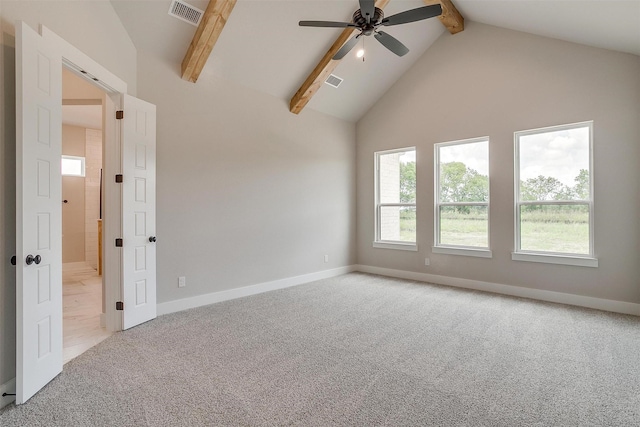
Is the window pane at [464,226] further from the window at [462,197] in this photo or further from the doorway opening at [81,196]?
the doorway opening at [81,196]

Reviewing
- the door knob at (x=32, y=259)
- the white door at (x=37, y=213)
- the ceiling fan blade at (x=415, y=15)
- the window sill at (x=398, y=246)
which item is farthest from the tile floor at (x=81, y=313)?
the window sill at (x=398, y=246)

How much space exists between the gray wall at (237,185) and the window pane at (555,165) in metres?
3.01

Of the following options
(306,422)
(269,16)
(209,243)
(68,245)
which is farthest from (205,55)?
(68,245)

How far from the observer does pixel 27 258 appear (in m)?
2.09

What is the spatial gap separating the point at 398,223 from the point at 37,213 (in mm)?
5109

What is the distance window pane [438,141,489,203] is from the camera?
16.5 feet

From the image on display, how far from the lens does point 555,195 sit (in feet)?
14.4

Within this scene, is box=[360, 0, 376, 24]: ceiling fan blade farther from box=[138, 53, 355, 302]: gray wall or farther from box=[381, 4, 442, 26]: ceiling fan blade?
box=[138, 53, 355, 302]: gray wall

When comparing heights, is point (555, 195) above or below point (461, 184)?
below

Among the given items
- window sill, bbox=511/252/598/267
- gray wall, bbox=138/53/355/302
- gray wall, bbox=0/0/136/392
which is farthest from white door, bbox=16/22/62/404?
window sill, bbox=511/252/598/267

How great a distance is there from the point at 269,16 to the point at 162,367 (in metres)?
3.90

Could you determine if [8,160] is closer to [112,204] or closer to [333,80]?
[112,204]

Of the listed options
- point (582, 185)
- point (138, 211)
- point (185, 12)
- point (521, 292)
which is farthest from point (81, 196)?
point (582, 185)

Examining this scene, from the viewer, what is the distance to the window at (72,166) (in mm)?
6664
